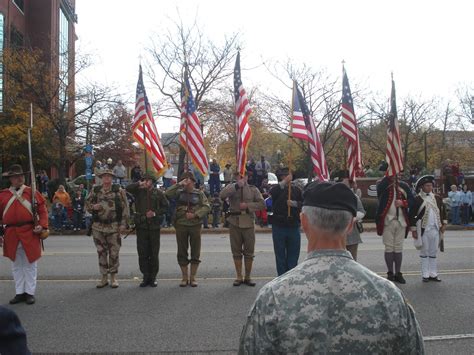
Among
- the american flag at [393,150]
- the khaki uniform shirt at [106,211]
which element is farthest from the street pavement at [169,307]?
the american flag at [393,150]

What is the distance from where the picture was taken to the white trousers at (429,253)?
29.7 feet

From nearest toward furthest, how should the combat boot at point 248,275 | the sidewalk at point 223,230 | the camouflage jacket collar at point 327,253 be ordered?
the camouflage jacket collar at point 327,253 → the combat boot at point 248,275 → the sidewalk at point 223,230

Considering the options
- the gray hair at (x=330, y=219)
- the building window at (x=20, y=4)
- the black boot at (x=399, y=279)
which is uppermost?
the building window at (x=20, y=4)

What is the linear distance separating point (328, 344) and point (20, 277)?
675 centimetres

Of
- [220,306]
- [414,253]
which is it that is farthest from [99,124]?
[220,306]

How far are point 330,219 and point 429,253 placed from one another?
734cm

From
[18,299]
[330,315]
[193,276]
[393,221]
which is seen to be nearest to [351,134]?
[393,221]

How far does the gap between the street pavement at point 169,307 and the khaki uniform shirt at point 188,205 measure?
112 cm

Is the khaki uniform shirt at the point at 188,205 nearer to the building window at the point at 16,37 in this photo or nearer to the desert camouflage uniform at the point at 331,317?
the desert camouflage uniform at the point at 331,317

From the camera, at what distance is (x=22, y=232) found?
7875 millimetres

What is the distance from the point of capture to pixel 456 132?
53625mm

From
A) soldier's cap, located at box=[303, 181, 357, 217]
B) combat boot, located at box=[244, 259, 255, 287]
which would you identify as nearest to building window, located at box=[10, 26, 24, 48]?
combat boot, located at box=[244, 259, 255, 287]

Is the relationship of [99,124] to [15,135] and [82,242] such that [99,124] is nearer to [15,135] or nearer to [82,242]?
[15,135]

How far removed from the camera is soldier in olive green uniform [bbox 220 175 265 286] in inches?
356
